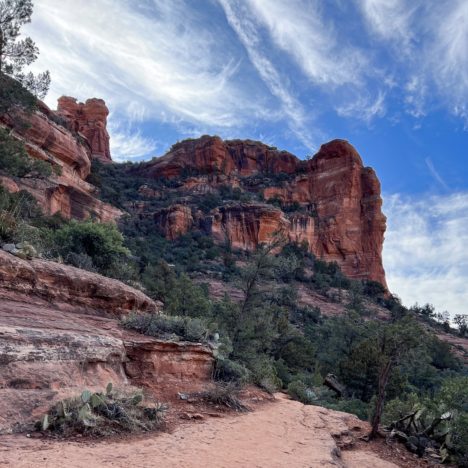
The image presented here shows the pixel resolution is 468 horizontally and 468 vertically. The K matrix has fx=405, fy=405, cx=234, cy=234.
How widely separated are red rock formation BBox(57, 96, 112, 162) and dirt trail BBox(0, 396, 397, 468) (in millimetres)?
75845

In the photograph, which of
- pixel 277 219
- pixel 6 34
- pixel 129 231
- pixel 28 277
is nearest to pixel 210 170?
pixel 277 219

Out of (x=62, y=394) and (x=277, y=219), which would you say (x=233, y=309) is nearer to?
(x=62, y=394)

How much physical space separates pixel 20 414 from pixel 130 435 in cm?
142

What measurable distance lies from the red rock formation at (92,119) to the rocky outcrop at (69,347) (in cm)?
7214

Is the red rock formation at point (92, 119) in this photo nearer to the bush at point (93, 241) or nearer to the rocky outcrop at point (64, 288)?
the bush at point (93, 241)

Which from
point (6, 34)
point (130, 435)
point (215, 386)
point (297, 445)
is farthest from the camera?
point (6, 34)

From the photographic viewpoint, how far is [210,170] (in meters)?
73.6

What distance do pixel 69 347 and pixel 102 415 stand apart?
1.64 m

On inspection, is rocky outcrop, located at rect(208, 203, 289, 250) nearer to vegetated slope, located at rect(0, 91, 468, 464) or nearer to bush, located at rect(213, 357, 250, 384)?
vegetated slope, located at rect(0, 91, 468, 464)

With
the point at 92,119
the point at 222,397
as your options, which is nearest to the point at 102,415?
the point at 222,397

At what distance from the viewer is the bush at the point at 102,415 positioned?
4.98 meters

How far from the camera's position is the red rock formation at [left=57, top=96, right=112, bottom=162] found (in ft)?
258

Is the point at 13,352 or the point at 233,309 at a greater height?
the point at 233,309

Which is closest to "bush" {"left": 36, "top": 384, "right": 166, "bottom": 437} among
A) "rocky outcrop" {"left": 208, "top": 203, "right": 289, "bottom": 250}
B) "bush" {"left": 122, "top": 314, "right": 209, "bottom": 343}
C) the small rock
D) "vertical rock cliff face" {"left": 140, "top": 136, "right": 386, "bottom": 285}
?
"bush" {"left": 122, "top": 314, "right": 209, "bottom": 343}
